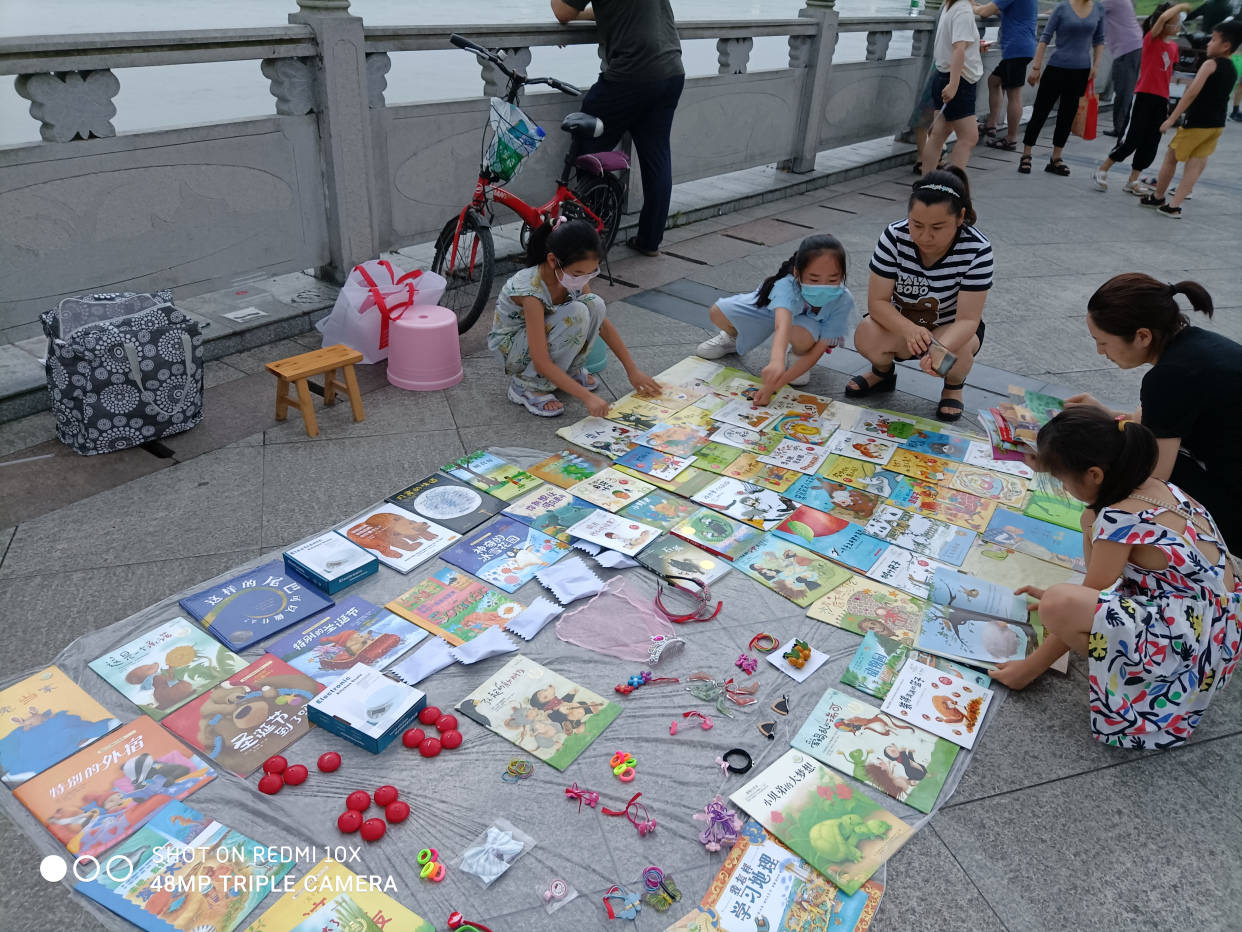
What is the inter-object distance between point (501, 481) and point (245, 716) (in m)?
1.40

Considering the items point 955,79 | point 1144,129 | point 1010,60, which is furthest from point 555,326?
point 1010,60

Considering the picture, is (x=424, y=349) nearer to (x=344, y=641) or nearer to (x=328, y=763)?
(x=344, y=641)

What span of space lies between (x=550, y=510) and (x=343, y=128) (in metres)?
2.52

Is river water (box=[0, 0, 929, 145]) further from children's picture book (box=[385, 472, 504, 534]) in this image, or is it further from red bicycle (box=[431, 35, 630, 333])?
children's picture book (box=[385, 472, 504, 534])

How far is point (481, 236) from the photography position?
455 cm

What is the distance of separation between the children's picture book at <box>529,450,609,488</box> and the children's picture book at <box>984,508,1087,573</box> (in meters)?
1.58

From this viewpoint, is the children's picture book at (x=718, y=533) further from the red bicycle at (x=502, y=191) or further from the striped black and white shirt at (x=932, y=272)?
the red bicycle at (x=502, y=191)

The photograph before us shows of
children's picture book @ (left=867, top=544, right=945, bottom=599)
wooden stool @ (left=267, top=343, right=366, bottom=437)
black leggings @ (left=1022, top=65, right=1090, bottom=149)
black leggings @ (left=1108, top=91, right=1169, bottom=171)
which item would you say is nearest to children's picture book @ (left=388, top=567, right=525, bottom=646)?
→ wooden stool @ (left=267, top=343, right=366, bottom=437)

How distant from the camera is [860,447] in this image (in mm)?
3865

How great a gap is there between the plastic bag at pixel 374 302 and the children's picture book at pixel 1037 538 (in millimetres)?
2781

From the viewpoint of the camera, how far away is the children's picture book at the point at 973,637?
2674 mm

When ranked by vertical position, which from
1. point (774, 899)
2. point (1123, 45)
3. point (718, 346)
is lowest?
point (774, 899)

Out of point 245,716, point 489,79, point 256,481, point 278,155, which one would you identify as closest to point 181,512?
point 256,481

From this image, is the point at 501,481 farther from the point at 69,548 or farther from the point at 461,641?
the point at 69,548
